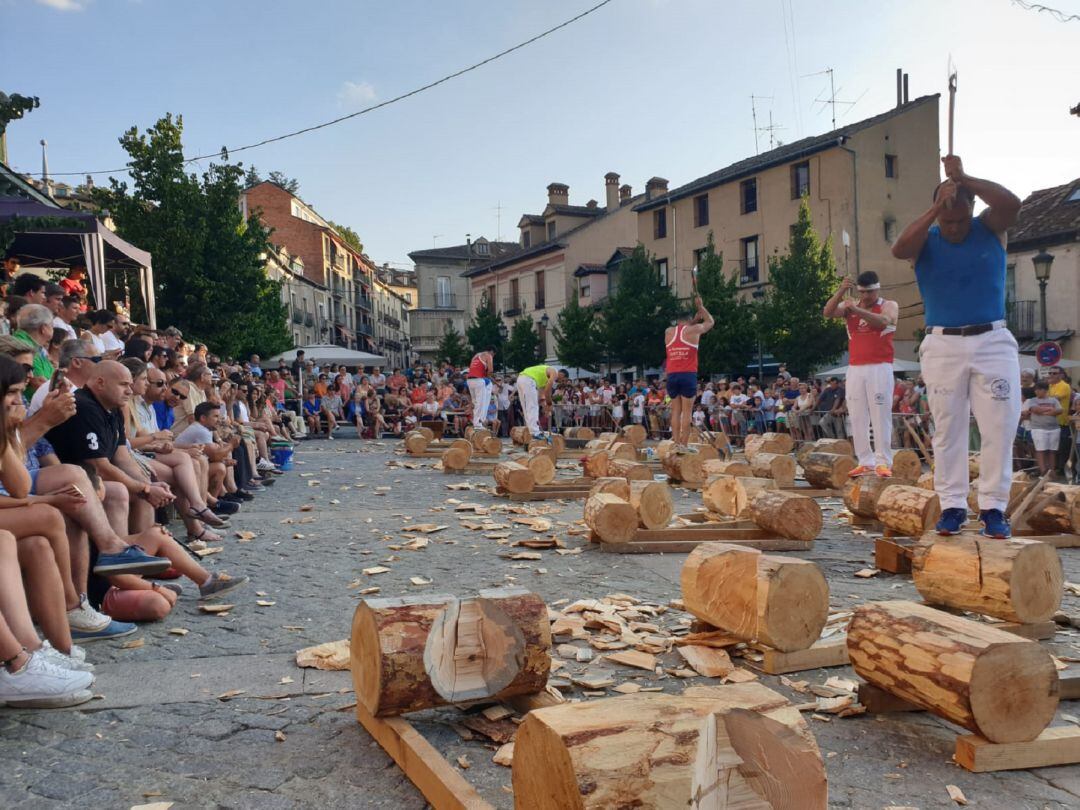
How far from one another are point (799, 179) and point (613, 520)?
31.1 meters

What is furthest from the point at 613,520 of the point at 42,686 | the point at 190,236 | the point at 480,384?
the point at 190,236

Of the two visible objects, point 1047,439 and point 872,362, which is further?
point 1047,439

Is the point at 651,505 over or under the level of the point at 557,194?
under

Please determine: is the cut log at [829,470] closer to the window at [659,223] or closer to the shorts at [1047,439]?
the shorts at [1047,439]

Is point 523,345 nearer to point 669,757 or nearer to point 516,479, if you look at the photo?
point 516,479

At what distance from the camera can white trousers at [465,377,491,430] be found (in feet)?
54.2

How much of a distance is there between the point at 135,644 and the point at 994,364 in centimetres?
480

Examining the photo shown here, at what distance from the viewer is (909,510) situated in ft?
18.2

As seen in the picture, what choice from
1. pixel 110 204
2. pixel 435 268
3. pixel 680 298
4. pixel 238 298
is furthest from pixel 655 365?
pixel 435 268

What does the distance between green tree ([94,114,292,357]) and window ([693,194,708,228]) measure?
21.4m

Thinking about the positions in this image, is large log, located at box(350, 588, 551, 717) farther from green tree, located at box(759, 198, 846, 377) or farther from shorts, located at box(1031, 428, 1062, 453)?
green tree, located at box(759, 198, 846, 377)

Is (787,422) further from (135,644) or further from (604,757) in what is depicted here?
(604,757)

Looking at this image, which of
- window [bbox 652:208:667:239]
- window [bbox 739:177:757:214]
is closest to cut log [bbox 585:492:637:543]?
window [bbox 739:177:757:214]

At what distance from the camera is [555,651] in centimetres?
375
